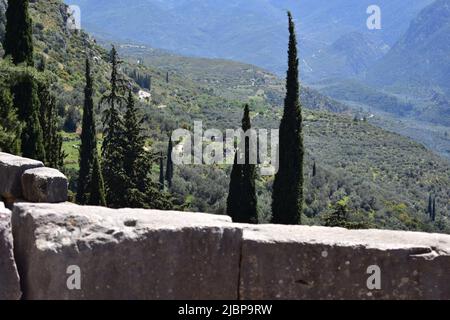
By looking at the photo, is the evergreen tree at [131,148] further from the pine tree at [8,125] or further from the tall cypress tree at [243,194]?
the pine tree at [8,125]

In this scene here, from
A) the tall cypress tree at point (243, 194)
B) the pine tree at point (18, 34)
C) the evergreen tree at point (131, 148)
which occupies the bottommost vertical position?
the tall cypress tree at point (243, 194)

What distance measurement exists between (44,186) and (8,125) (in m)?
10.7

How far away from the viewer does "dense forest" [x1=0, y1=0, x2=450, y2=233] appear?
77.4ft

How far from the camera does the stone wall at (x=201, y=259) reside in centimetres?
568

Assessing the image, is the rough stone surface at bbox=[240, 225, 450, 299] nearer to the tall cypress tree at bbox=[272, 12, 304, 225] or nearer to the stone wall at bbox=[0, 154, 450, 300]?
the stone wall at bbox=[0, 154, 450, 300]

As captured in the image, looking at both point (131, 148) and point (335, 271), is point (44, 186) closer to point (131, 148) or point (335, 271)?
point (335, 271)

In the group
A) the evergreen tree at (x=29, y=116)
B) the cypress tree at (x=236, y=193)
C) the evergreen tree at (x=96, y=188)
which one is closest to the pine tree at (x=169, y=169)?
the cypress tree at (x=236, y=193)

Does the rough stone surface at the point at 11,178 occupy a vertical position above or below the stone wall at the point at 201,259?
above

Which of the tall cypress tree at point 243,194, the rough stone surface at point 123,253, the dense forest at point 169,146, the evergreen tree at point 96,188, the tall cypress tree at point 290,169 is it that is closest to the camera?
the rough stone surface at point 123,253

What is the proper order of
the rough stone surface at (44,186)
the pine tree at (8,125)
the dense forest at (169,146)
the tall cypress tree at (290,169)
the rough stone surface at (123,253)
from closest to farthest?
the rough stone surface at (123,253) < the rough stone surface at (44,186) < the pine tree at (8,125) < the dense forest at (169,146) < the tall cypress tree at (290,169)

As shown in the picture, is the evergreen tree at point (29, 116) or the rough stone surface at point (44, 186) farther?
the evergreen tree at point (29, 116)

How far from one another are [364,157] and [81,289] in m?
98.8

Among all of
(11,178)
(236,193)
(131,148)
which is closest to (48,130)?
(131,148)

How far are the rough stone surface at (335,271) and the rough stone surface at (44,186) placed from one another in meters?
4.87
